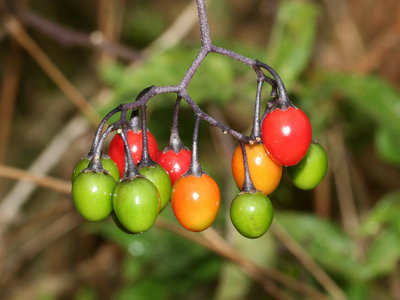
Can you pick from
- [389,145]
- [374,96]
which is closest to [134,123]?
[389,145]

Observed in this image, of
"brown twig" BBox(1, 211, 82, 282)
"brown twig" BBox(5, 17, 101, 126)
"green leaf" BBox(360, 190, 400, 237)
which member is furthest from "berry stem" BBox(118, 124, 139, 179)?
"brown twig" BBox(1, 211, 82, 282)

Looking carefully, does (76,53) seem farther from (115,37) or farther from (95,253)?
(95,253)

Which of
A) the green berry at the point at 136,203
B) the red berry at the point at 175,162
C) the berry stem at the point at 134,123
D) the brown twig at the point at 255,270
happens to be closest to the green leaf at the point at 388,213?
the brown twig at the point at 255,270

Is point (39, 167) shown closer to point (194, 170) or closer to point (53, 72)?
point (53, 72)

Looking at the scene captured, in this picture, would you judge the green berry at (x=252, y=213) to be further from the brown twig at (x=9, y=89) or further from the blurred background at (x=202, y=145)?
the brown twig at (x=9, y=89)

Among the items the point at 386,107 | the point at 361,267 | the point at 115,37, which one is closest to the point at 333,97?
the point at 386,107

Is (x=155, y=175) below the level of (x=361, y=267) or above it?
above

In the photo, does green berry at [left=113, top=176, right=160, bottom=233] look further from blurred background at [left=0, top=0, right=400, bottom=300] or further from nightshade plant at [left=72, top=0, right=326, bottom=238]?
blurred background at [left=0, top=0, right=400, bottom=300]
